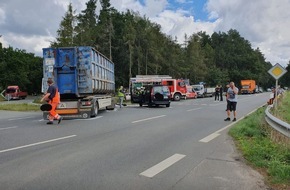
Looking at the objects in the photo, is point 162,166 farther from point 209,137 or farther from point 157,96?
point 157,96

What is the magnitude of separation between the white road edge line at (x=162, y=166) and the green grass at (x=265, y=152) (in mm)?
1530

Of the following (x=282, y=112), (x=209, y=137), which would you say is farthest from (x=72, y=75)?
(x=282, y=112)

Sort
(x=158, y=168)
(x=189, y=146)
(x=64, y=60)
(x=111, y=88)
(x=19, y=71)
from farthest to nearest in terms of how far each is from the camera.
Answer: (x=19, y=71), (x=111, y=88), (x=64, y=60), (x=189, y=146), (x=158, y=168)

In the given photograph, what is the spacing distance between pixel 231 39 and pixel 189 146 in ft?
384

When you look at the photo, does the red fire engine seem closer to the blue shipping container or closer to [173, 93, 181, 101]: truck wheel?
[173, 93, 181, 101]: truck wheel

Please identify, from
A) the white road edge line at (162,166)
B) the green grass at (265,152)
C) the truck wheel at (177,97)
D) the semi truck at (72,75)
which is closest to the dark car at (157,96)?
the semi truck at (72,75)

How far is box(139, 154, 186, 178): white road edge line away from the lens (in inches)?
252

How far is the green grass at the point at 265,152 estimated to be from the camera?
248 inches

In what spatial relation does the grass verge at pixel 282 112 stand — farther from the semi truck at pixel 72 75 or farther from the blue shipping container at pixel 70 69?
the blue shipping container at pixel 70 69

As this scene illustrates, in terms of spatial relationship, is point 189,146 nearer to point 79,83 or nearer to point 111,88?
point 79,83

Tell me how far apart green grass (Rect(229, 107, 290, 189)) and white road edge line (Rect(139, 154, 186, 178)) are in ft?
5.02

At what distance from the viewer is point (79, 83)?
17.8m

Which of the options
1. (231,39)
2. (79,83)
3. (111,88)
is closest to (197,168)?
(79,83)

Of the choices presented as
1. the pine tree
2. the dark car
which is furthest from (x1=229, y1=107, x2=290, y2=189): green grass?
the pine tree
